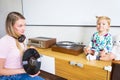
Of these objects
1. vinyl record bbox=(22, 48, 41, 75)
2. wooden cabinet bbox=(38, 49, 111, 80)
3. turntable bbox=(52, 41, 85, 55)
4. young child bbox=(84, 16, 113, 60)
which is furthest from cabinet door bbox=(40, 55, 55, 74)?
vinyl record bbox=(22, 48, 41, 75)

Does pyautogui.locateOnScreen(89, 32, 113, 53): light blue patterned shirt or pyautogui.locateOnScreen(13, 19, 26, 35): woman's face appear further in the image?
pyautogui.locateOnScreen(89, 32, 113, 53): light blue patterned shirt

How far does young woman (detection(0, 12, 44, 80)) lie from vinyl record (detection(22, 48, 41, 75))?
4 cm

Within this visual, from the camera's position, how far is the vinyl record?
1.10 m

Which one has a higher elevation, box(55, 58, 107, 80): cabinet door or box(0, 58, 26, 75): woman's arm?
box(0, 58, 26, 75): woman's arm

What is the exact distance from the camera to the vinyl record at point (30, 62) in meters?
1.10

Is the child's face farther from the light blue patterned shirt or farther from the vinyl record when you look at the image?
the vinyl record

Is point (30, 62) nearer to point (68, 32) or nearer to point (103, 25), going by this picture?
point (103, 25)

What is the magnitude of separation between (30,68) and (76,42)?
1032 mm

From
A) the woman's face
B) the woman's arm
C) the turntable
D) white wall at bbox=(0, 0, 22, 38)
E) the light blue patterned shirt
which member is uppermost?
white wall at bbox=(0, 0, 22, 38)

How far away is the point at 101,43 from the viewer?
1550mm

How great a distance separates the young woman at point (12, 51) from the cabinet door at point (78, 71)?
54 cm

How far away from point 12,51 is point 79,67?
2.38 ft

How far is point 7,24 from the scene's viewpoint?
110cm

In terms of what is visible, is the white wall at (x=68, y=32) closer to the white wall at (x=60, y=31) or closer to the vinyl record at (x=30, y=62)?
the white wall at (x=60, y=31)
